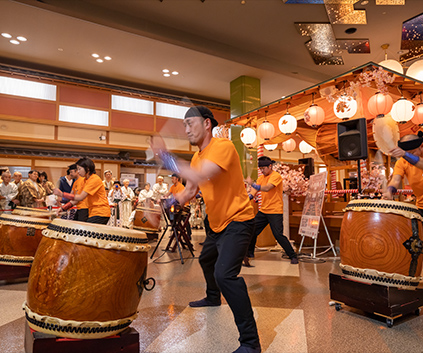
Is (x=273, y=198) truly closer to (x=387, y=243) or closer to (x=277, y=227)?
(x=277, y=227)

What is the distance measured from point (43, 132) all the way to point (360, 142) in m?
8.75

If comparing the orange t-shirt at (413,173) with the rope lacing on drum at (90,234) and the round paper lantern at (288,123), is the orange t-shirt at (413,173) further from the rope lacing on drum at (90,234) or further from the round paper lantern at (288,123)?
the round paper lantern at (288,123)

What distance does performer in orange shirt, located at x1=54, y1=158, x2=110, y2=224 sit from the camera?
352 cm

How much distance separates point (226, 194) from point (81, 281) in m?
0.91

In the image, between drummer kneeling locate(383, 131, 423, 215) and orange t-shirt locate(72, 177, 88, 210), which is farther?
orange t-shirt locate(72, 177, 88, 210)

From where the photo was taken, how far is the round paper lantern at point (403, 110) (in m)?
4.80

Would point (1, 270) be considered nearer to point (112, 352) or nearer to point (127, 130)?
point (112, 352)

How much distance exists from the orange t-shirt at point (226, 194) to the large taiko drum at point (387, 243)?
0.92 m

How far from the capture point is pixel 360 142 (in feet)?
8.56

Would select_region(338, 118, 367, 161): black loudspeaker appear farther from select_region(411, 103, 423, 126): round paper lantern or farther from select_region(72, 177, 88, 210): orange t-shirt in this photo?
select_region(411, 103, 423, 126): round paper lantern

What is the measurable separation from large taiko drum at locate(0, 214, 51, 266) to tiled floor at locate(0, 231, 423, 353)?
28 centimetres

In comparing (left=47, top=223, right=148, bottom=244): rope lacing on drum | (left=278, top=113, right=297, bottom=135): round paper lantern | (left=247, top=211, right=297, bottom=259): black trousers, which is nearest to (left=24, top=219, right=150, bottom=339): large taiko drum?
(left=47, top=223, right=148, bottom=244): rope lacing on drum

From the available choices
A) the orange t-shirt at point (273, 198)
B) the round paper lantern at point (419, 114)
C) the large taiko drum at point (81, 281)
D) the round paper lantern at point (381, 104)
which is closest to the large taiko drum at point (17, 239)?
the large taiko drum at point (81, 281)

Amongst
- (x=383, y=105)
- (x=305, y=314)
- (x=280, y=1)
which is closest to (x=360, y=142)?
(x=305, y=314)
